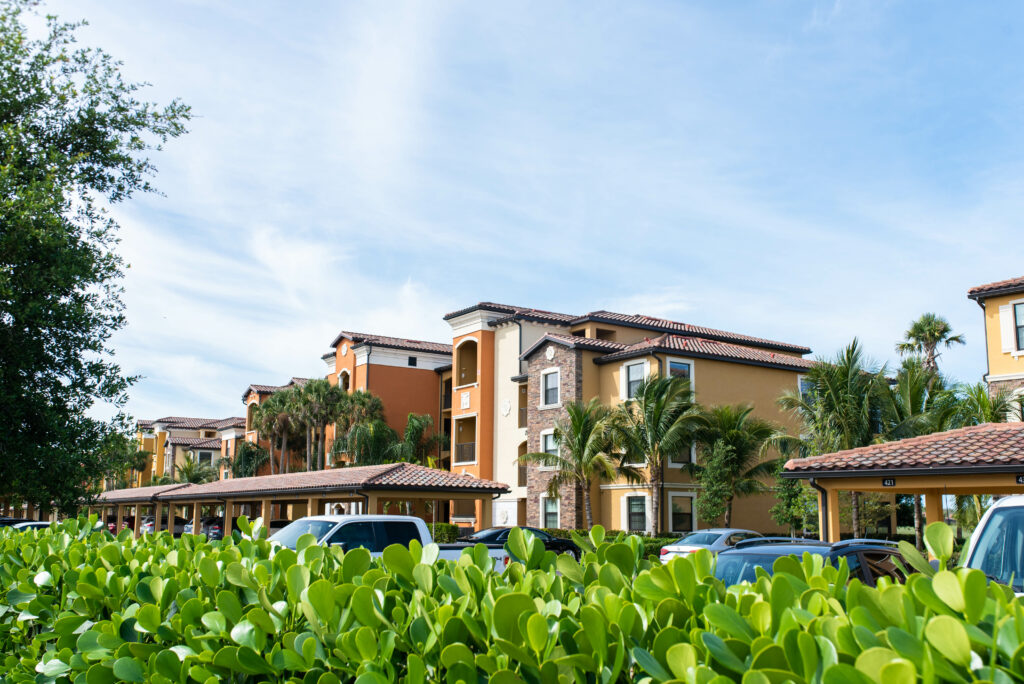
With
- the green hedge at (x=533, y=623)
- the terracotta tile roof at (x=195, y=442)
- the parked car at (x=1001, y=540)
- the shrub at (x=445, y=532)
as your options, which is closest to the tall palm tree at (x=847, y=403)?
the shrub at (x=445, y=532)

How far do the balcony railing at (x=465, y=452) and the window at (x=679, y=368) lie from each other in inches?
530

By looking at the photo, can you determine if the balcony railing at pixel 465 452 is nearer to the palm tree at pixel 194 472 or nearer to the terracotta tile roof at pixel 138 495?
the terracotta tile roof at pixel 138 495

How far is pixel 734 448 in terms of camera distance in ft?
107

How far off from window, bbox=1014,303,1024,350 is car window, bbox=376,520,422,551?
22033 millimetres

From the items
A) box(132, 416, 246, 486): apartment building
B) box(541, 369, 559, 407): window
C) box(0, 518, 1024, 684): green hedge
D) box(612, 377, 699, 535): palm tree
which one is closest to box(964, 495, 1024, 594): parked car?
box(0, 518, 1024, 684): green hedge

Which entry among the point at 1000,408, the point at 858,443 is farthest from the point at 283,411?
the point at 1000,408

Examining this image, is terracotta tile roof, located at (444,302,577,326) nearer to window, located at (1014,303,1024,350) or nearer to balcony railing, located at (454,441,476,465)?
balcony railing, located at (454,441,476,465)

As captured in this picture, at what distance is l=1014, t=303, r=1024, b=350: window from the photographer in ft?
91.0

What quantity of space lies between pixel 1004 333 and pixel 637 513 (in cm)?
1511

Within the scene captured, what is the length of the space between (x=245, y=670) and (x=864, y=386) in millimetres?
27396

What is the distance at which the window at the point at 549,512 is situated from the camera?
125 ft

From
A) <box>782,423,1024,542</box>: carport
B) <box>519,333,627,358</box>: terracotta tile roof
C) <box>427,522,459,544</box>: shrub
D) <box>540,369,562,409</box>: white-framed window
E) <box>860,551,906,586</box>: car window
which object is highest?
<box>519,333,627,358</box>: terracotta tile roof

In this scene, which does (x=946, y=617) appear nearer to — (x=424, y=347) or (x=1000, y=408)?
(x=1000, y=408)

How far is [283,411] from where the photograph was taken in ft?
195
